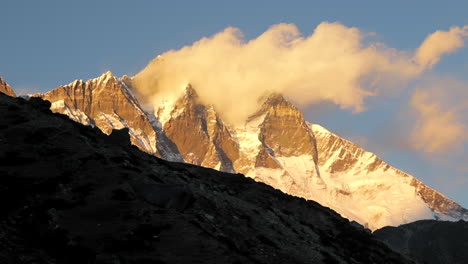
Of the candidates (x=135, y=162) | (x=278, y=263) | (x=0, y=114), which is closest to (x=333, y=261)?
(x=278, y=263)

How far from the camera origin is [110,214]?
168ft

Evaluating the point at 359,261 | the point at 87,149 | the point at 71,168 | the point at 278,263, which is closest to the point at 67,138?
the point at 87,149

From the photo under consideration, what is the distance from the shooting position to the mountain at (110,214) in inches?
1847

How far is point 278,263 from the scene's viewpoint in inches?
2096

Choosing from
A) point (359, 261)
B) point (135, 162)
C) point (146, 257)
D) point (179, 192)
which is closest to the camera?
point (146, 257)

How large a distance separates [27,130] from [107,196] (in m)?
16.2

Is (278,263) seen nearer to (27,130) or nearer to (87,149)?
(87,149)

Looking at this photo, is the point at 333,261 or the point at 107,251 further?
the point at 333,261

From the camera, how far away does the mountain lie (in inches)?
1847

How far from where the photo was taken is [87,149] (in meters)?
63.9

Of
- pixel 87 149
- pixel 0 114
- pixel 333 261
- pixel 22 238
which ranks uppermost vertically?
pixel 0 114

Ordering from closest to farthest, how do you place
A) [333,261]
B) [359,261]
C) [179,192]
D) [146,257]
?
[146,257] → [179,192] → [333,261] → [359,261]

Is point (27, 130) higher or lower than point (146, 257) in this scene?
higher

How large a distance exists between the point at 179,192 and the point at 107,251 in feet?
→ 39.2
